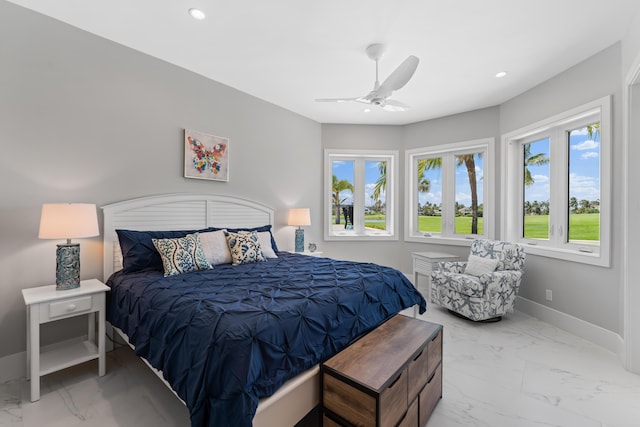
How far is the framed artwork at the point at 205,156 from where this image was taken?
319 centimetres

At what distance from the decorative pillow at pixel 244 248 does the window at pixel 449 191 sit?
288 centimetres

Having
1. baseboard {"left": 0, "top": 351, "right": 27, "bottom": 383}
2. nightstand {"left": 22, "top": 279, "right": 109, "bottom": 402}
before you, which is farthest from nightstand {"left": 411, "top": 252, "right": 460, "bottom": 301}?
baseboard {"left": 0, "top": 351, "right": 27, "bottom": 383}

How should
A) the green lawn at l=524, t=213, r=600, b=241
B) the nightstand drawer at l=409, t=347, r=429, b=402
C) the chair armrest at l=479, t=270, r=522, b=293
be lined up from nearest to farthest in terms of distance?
the nightstand drawer at l=409, t=347, r=429, b=402, the green lawn at l=524, t=213, r=600, b=241, the chair armrest at l=479, t=270, r=522, b=293

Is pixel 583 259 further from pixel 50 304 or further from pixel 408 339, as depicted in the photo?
pixel 50 304

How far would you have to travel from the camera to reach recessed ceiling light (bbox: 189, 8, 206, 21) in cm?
222

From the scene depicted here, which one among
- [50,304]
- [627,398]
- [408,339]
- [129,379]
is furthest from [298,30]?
[627,398]

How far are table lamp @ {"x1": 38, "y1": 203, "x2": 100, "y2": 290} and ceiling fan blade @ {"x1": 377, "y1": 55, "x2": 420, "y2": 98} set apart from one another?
2.56 meters

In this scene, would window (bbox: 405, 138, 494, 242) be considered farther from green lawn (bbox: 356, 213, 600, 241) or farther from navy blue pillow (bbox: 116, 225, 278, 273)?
navy blue pillow (bbox: 116, 225, 278, 273)

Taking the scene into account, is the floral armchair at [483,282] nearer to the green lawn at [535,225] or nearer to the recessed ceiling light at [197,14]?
the green lawn at [535,225]

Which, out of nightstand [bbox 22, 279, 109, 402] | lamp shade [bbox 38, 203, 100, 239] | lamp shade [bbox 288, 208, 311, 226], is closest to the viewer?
nightstand [bbox 22, 279, 109, 402]

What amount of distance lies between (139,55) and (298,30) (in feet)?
5.31

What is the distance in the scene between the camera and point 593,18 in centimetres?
229

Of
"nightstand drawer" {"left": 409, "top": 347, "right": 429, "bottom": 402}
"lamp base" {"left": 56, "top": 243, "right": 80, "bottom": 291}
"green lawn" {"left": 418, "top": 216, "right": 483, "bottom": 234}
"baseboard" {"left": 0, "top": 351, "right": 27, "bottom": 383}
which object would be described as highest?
"green lawn" {"left": 418, "top": 216, "right": 483, "bottom": 234}

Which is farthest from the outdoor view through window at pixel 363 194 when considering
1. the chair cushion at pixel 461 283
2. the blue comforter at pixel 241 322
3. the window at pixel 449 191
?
the blue comforter at pixel 241 322
